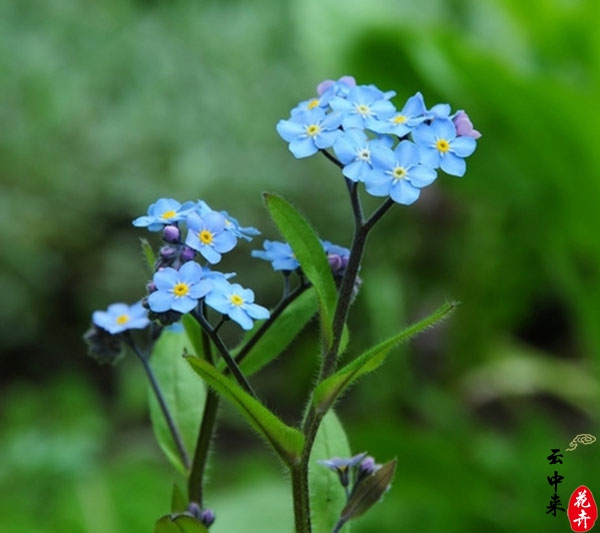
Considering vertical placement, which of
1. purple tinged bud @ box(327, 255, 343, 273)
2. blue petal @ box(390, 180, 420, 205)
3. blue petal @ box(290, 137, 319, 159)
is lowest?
blue petal @ box(390, 180, 420, 205)

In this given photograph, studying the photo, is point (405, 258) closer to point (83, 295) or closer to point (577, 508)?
point (83, 295)

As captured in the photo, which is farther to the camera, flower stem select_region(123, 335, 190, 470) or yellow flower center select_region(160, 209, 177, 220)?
flower stem select_region(123, 335, 190, 470)

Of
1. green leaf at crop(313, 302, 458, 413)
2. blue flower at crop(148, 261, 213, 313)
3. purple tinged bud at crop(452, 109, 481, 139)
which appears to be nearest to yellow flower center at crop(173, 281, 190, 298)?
blue flower at crop(148, 261, 213, 313)

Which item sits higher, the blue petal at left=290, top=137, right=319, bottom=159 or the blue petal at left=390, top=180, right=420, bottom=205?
the blue petal at left=290, top=137, right=319, bottom=159

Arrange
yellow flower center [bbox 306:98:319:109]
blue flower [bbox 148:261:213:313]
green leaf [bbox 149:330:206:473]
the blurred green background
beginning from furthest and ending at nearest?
the blurred green background
green leaf [bbox 149:330:206:473]
yellow flower center [bbox 306:98:319:109]
blue flower [bbox 148:261:213:313]

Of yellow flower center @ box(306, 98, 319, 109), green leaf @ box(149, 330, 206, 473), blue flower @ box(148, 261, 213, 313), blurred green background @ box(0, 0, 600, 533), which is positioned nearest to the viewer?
blue flower @ box(148, 261, 213, 313)

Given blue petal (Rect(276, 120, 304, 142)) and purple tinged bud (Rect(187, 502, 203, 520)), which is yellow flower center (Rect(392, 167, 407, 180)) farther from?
purple tinged bud (Rect(187, 502, 203, 520))

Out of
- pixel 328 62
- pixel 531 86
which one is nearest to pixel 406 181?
pixel 531 86

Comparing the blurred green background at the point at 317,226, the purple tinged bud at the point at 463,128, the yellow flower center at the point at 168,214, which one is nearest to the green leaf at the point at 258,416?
the yellow flower center at the point at 168,214
